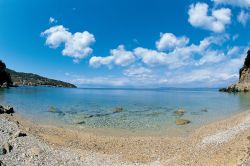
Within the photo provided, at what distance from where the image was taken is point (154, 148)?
2691 centimetres

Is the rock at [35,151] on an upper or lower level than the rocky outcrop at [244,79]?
lower

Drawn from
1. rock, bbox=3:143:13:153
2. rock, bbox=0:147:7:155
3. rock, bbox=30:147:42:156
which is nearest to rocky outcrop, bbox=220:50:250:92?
rock, bbox=30:147:42:156

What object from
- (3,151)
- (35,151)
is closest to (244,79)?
(35,151)

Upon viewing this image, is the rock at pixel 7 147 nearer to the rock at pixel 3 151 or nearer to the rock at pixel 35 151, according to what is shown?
the rock at pixel 3 151

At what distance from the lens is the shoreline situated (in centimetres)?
1967

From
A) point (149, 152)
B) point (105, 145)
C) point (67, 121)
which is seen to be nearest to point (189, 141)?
point (149, 152)

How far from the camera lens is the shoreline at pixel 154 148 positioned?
19.7 meters

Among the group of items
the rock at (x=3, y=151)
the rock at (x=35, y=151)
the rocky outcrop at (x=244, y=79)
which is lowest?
the rock at (x=35, y=151)

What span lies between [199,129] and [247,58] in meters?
151

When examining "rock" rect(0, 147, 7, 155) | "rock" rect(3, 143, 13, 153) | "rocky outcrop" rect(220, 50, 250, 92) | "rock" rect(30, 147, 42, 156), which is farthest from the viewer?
"rocky outcrop" rect(220, 50, 250, 92)

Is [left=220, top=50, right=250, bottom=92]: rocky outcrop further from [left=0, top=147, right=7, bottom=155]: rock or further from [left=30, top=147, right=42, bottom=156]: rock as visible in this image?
[left=0, top=147, right=7, bottom=155]: rock

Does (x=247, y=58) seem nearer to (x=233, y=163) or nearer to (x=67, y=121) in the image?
(x=67, y=121)

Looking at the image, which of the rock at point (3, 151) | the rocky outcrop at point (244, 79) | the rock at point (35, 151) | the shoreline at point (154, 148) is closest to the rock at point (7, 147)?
the rock at point (3, 151)

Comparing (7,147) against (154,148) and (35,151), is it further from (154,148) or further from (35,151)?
(154,148)
